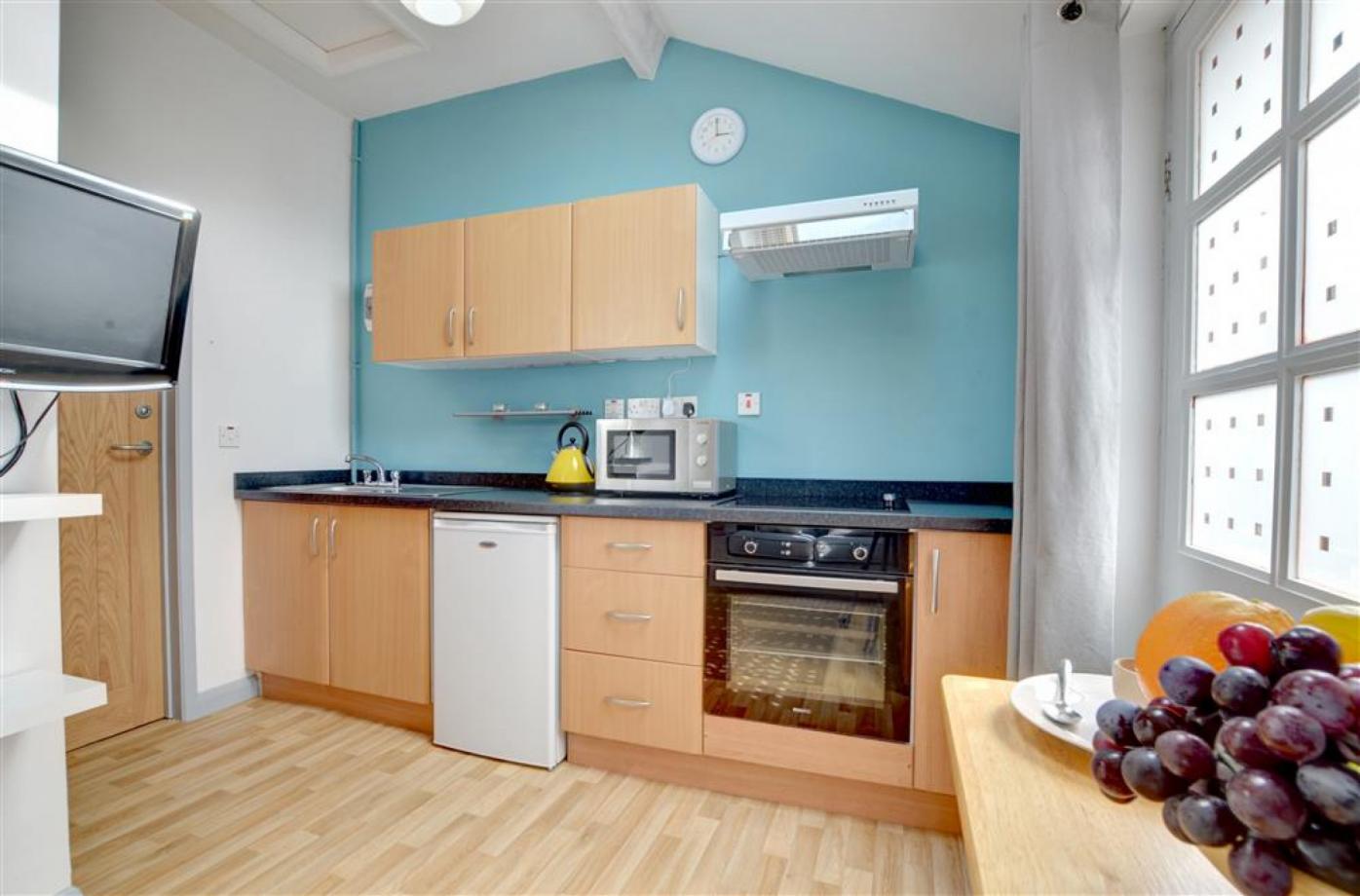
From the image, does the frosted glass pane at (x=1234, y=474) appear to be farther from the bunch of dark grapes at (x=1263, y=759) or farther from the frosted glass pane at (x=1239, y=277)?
the bunch of dark grapes at (x=1263, y=759)

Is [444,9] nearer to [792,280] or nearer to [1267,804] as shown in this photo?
[792,280]

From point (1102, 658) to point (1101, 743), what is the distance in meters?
1.12

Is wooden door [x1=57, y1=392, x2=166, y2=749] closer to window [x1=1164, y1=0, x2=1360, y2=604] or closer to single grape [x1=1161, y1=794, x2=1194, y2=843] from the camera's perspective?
single grape [x1=1161, y1=794, x2=1194, y2=843]

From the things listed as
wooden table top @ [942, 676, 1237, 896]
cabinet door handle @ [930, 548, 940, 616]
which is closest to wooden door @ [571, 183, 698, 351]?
cabinet door handle @ [930, 548, 940, 616]

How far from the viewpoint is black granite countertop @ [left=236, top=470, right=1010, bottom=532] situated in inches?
67.8

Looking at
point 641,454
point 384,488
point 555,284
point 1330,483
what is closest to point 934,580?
point 1330,483

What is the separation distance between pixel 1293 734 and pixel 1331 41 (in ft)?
4.16

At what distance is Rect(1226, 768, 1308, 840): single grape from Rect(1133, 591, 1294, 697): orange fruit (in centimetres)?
18

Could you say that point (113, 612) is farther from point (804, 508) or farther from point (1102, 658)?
point (1102, 658)

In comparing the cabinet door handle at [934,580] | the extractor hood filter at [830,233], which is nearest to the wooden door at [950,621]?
the cabinet door handle at [934,580]

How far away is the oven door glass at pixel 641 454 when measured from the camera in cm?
227

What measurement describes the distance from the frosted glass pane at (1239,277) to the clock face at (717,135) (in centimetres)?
167

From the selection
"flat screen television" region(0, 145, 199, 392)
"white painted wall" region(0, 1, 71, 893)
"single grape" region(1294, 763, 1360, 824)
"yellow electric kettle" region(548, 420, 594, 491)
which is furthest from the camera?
"yellow electric kettle" region(548, 420, 594, 491)

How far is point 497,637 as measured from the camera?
2.08 metres
